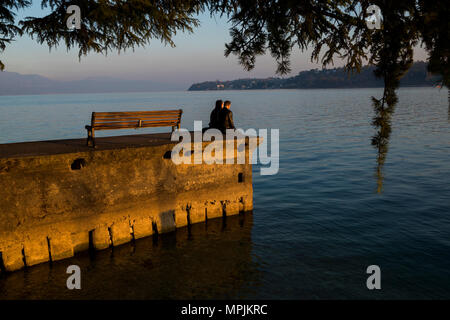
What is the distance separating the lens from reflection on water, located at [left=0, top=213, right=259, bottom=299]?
7797 mm

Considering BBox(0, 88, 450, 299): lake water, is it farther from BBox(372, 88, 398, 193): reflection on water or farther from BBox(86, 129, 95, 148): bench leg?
BBox(86, 129, 95, 148): bench leg

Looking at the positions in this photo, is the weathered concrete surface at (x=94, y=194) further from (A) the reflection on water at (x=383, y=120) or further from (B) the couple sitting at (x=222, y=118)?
(A) the reflection on water at (x=383, y=120)

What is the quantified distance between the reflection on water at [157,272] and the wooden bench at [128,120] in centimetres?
304

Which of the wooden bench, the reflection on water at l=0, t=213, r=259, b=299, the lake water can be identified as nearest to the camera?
the reflection on water at l=0, t=213, r=259, b=299

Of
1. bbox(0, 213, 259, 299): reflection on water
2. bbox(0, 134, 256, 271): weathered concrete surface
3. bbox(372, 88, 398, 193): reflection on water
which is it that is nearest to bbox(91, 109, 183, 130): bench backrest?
bbox(0, 134, 256, 271): weathered concrete surface

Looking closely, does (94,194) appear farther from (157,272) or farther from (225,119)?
(225,119)

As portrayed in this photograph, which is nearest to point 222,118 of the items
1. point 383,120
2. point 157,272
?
point 157,272

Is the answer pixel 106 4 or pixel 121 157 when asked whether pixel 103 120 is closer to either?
pixel 121 157

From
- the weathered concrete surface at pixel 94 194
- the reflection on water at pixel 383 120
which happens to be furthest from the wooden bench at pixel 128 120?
the reflection on water at pixel 383 120

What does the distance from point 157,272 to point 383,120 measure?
22.8ft

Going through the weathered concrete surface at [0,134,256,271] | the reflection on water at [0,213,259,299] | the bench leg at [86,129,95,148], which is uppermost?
the bench leg at [86,129,95,148]

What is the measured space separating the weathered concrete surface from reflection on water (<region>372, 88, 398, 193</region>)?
22.8ft

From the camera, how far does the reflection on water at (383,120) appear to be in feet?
10.9
